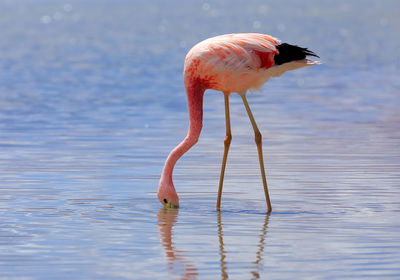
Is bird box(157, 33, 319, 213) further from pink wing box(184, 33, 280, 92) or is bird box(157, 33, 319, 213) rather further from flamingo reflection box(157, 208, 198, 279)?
flamingo reflection box(157, 208, 198, 279)

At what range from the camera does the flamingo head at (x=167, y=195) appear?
907 cm

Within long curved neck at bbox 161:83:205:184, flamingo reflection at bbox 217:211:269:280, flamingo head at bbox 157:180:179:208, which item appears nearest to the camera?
flamingo reflection at bbox 217:211:269:280

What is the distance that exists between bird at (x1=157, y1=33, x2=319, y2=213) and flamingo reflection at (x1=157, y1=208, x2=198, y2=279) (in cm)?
20

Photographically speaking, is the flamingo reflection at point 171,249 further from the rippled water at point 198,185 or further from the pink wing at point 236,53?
the pink wing at point 236,53

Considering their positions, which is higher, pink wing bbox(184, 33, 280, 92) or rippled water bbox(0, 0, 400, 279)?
pink wing bbox(184, 33, 280, 92)

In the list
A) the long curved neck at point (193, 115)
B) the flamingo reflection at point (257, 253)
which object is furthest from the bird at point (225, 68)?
the flamingo reflection at point (257, 253)

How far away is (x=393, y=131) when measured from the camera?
14078mm

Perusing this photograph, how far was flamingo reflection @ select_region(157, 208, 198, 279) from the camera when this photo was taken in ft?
22.8

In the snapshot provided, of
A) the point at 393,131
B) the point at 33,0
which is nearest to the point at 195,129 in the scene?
the point at 393,131

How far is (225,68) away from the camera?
30.0 ft

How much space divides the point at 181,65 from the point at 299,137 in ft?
49.7

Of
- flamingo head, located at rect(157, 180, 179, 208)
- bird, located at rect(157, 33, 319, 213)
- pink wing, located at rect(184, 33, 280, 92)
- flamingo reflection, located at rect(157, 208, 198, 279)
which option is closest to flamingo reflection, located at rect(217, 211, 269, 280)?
flamingo reflection, located at rect(157, 208, 198, 279)

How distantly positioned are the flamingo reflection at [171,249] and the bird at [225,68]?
0.66 feet

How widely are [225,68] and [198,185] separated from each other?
1548 mm
